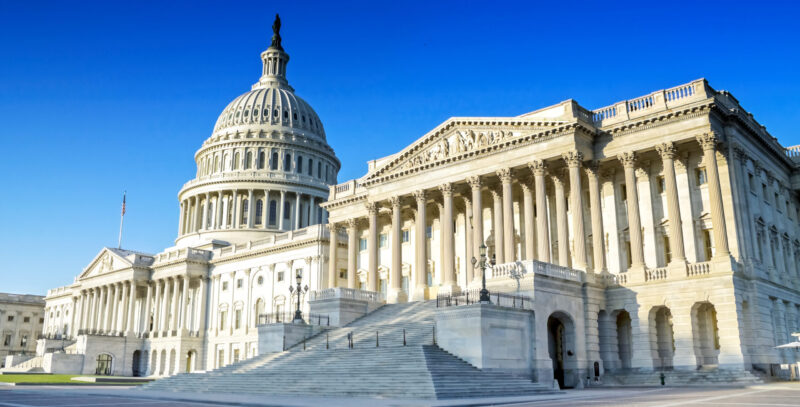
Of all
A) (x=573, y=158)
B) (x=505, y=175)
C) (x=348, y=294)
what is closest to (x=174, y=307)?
(x=348, y=294)

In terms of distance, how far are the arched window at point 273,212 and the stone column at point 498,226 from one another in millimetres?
62630

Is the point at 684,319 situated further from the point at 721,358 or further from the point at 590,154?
the point at 590,154

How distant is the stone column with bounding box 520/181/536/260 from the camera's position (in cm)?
4884

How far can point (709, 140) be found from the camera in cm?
4259

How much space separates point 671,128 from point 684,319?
478 inches

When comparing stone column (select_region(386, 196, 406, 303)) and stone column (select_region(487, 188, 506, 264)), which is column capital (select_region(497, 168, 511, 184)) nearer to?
stone column (select_region(487, 188, 506, 264))

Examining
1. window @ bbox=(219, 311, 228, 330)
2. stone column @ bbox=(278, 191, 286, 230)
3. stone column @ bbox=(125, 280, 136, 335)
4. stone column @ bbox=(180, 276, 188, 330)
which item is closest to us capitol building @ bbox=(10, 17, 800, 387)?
window @ bbox=(219, 311, 228, 330)

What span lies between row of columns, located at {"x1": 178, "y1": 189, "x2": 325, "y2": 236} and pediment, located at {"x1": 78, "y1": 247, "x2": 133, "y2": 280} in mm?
14842

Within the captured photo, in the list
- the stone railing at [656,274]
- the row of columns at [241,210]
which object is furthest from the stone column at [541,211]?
the row of columns at [241,210]

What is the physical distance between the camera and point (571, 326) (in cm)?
4234

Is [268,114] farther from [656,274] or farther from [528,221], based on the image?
[656,274]

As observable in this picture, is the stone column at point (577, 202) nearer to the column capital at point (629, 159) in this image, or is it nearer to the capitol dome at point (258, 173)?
the column capital at point (629, 159)

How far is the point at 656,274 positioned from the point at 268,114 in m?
90.3

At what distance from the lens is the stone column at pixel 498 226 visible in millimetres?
51150
